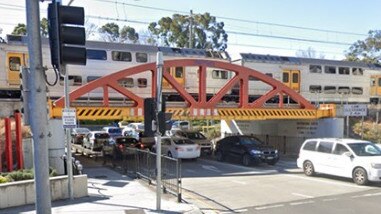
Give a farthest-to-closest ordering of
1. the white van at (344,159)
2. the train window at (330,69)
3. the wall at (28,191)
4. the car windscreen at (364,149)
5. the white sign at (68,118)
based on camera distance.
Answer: the train window at (330,69)
the car windscreen at (364,149)
the white van at (344,159)
the white sign at (68,118)
the wall at (28,191)

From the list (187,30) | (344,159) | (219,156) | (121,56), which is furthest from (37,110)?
(187,30)

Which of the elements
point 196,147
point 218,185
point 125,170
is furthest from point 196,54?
point 218,185

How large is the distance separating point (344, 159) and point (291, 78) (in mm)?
18460

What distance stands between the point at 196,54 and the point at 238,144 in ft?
29.7

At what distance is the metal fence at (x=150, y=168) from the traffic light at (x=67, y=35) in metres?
7.36

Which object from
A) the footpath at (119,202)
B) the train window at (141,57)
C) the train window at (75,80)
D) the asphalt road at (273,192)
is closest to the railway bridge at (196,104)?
the train window at (75,80)

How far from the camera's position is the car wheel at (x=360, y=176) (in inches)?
622

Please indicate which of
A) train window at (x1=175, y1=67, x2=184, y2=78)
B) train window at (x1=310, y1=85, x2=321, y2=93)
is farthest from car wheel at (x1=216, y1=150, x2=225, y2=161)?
train window at (x1=310, y1=85, x2=321, y2=93)

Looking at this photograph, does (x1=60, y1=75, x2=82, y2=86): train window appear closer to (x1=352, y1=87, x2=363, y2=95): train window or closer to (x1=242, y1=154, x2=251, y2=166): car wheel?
(x1=242, y1=154, x2=251, y2=166): car wheel

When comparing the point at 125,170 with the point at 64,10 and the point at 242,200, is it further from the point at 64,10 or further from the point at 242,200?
the point at 64,10

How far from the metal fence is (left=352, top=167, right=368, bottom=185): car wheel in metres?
6.45

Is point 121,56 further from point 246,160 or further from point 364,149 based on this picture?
point 364,149

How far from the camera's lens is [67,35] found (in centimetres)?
584

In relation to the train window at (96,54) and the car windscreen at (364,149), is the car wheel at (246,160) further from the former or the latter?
the train window at (96,54)
